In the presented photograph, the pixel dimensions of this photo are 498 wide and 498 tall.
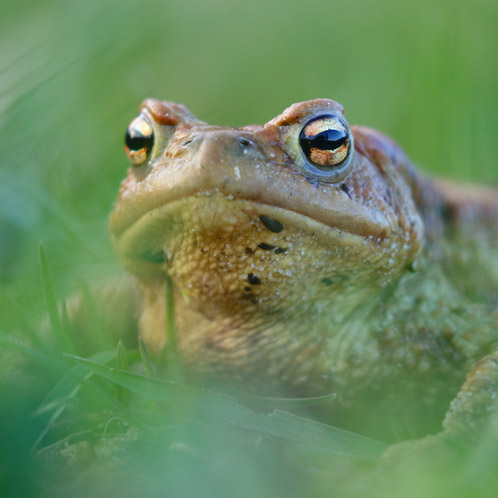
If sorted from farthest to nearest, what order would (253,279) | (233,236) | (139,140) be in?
(139,140)
(253,279)
(233,236)

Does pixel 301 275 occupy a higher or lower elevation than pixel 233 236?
lower

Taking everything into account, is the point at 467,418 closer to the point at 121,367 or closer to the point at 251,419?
the point at 251,419

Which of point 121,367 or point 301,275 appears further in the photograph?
point 301,275

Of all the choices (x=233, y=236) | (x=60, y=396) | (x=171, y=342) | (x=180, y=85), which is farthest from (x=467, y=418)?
(x=180, y=85)

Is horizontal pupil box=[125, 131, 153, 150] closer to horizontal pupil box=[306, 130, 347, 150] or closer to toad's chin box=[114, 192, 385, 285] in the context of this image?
toad's chin box=[114, 192, 385, 285]

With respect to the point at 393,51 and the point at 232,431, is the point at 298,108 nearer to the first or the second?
the point at 232,431

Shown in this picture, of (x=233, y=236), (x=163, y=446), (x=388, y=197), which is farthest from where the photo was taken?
(x=388, y=197)

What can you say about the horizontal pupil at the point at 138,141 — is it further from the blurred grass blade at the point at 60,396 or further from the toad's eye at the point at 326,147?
the blurred grass blade at the point at 60,396

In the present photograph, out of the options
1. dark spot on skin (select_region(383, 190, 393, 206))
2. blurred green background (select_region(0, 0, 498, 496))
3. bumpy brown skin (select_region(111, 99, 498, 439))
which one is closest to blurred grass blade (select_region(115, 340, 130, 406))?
blurred green background (select_region(0, 0, 498, 496))
